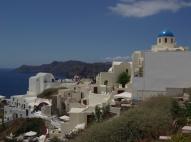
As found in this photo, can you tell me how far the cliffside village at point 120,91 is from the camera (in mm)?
22938

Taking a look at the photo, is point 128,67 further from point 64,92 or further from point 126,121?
point 126,121

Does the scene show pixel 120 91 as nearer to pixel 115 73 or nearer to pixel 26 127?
pixel 115 73

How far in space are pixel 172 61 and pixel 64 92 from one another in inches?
624

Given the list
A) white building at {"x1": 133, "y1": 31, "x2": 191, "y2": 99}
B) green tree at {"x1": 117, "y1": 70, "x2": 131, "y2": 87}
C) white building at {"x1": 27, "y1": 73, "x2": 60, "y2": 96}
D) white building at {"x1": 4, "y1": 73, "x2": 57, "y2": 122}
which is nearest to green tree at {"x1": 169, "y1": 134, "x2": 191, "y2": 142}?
white building at {"x1": 133, "y1": 31, "x2": 191, "y2": 99}

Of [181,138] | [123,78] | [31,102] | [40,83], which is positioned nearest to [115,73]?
[123,78]

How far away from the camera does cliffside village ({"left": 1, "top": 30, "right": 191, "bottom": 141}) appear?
22.9 metres

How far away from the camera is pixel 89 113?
975 inches

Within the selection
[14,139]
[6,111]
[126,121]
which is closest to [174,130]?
[126,121]

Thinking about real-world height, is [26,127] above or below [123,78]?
below

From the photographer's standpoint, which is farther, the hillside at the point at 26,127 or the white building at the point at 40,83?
the white building at the point at 40,83

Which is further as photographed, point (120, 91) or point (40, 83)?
point (40, 83)

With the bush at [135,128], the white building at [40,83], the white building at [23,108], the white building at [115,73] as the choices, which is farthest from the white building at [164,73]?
the white building at [40,83]

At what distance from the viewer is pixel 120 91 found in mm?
30078

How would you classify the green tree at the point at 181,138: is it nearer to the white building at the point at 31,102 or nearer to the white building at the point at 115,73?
the white building at the point at 115,73
